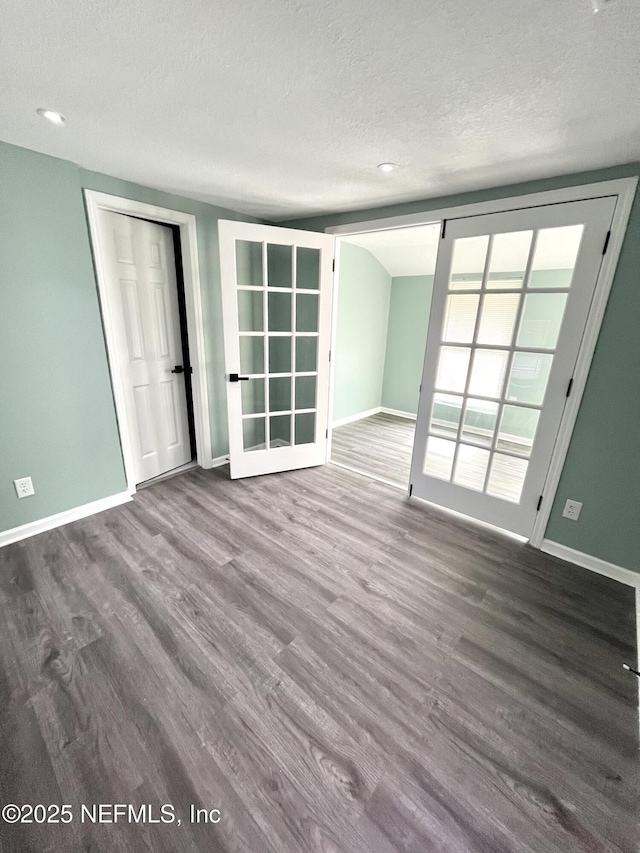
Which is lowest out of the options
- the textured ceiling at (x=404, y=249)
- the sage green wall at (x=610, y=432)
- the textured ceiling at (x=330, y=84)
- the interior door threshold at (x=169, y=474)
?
the interior door threshold at (x=169, y=474)

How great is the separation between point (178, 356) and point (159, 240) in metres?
0.91

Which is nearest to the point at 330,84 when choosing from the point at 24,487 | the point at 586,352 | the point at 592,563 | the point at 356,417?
the point at 586,352

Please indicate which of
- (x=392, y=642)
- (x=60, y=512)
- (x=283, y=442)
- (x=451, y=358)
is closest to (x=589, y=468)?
(x=451, y=358)

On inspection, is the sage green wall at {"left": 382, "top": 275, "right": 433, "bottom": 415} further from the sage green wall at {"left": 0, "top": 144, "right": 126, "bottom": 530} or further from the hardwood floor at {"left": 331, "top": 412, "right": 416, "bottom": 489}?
the sage green wall at {"left": 0, "top": 144, "right": 126, "bottom": 530}

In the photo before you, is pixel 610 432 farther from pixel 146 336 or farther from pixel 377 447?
pixel 146 336

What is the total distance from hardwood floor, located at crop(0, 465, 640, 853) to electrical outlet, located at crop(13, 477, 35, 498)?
1.01 ft

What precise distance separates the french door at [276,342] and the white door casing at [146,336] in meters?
0.58

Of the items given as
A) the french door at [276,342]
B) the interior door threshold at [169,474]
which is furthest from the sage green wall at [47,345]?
the french door at [276,342]

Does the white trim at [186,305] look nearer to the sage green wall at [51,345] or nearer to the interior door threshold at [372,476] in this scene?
the sage green wall at [51,345]

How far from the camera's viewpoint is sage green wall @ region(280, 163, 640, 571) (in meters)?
1.77

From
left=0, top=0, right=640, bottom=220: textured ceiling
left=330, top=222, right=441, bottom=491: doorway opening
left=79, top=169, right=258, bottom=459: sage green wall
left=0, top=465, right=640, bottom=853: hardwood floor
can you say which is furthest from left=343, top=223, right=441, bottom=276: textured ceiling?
left=0, top=465, right=640, bottom=853: hardwood floor

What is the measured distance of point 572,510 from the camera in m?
2.10

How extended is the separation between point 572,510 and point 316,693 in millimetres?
1847

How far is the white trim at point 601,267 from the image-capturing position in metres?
1.72
